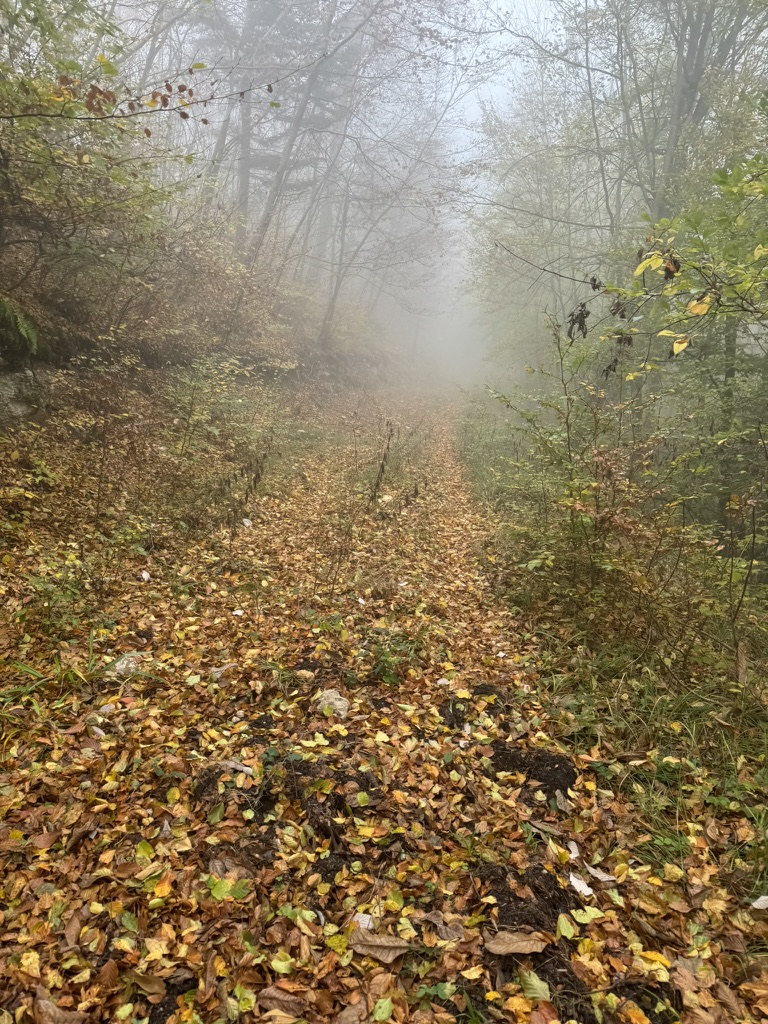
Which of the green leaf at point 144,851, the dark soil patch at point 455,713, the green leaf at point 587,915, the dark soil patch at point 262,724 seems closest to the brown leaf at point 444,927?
the green leaf at point 587,915

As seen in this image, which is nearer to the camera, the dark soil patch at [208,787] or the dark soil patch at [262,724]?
the dark soil patch at [208,787]

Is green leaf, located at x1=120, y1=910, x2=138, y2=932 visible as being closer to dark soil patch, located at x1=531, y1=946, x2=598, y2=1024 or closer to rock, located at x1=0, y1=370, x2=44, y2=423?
dark soil patch, located at x1=531, y1=946, x2=598, y2=1024

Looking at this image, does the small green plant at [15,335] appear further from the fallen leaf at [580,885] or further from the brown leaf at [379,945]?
the fallen leaf at [580,885]

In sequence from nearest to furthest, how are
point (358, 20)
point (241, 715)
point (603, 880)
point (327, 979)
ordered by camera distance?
point (327, 979)
point (603, 880)
point (241, 715)
point (358, 20)

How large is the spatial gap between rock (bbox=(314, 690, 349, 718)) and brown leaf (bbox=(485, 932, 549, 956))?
1888mm

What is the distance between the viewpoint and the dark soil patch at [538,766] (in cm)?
372

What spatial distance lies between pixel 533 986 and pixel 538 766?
4.85 feet

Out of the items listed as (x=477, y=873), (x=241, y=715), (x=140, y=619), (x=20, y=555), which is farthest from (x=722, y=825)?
(x=20, y=555)

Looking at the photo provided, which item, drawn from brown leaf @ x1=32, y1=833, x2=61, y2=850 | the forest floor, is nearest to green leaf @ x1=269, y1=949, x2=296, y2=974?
Answer: the forest floor

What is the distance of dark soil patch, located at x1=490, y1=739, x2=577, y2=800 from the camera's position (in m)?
3.72

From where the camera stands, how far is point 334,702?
4.36 m

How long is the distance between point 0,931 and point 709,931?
3689mm

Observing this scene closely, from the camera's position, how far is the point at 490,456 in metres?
12.7

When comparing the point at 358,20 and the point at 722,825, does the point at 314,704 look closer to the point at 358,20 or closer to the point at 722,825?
the point at 722,825
